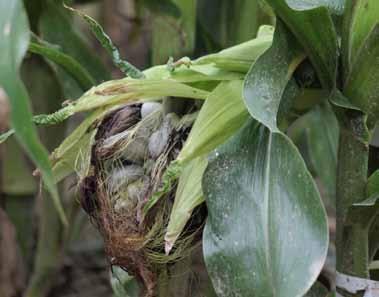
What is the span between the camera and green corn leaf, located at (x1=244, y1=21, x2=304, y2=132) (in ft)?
1.36

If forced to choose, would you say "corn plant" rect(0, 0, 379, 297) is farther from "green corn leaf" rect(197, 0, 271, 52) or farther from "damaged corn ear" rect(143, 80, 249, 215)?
"green corn leaf" rect(197, 0, 271, 52)

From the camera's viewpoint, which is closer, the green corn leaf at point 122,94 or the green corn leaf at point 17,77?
the green corn leaf at point 17,77

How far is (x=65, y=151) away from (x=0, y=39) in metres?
0.23

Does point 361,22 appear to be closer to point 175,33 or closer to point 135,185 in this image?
point 135,185

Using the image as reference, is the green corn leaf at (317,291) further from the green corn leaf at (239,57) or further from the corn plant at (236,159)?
the green corn leaf at (239,57)

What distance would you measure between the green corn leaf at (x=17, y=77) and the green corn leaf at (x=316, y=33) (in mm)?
197

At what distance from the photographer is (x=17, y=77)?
0.89 ft

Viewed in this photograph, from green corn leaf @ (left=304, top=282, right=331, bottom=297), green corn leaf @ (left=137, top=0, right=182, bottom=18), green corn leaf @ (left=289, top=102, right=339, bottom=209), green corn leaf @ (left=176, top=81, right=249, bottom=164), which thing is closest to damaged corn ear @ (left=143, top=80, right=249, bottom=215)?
green corn leaf @ (left=176, top=81, right=249, bottom=164)

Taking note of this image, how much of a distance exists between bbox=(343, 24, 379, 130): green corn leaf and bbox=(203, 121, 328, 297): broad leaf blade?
0.07 m

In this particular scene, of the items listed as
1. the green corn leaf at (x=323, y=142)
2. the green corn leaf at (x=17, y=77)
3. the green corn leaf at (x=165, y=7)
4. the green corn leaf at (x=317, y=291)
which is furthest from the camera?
the green corn leaf at (x=323, y=142)

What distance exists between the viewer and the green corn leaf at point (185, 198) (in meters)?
0.44

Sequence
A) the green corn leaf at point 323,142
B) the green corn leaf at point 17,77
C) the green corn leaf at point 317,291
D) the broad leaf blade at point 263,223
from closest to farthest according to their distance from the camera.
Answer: the green corn leaf at point 17,77 < the broad leaf blade at point 263,223 < the green corn leaf at point 317,291 < the green corn leaf at point 323,142

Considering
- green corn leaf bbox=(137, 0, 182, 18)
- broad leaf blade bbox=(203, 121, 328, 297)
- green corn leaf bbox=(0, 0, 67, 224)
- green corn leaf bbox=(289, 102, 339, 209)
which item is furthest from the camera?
green corn leaf bbox=(289, 102, 339, 209)

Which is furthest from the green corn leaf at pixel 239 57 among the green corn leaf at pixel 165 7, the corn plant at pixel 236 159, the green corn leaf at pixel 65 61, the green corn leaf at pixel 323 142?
the green corn leaf at pixel 323 142
